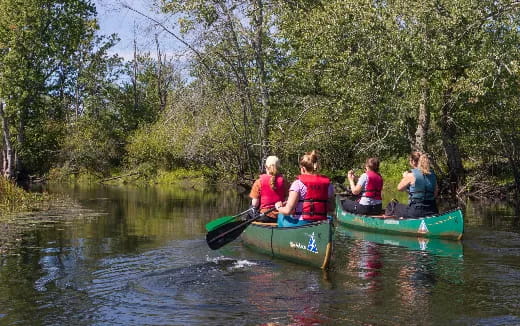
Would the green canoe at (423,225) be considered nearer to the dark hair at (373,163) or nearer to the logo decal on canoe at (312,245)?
the dark hair at (373,163)

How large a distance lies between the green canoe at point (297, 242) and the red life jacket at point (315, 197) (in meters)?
Result: 0.30

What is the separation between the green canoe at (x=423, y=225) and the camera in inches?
475

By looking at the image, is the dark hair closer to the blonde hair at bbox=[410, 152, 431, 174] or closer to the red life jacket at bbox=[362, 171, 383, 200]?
the red life jacket at bbox=[362, 171, 383, 200]

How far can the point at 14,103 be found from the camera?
31.9 meters

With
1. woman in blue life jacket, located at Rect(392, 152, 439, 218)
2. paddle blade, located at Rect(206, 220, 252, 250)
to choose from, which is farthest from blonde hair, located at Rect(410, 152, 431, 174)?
paddle blade, located at Rect(206, 220, 252, 250)

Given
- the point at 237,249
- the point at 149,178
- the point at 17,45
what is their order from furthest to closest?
1. the point at 149,178
2. the point at 17,45
3. the point at 237,249

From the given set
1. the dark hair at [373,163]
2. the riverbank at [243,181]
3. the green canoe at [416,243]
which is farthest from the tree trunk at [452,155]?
the dark hair at [373,163]

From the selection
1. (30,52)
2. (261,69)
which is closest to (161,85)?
(30,52)

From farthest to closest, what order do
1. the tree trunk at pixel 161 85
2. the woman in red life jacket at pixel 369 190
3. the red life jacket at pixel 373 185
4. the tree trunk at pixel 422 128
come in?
1. the tree trunk at pixel 161 85
2. the tree trunk at pixel 422 128
3. the red life jacket at pixel 373 185
4. the woman in red life jacket at pixel 369 190

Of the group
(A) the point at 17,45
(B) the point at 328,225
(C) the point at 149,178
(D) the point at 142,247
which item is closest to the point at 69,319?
(B) the point at 328,225

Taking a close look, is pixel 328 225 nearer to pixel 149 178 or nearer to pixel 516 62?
pixel 516 62

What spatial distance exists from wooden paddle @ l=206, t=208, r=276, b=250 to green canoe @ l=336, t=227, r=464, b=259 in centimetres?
275

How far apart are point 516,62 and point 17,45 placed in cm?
2204

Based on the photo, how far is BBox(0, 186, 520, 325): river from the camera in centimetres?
688
